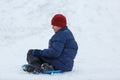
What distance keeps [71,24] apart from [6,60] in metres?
3.51

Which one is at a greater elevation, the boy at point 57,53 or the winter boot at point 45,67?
the boy at point 57,53

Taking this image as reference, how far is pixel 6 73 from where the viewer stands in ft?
29.6

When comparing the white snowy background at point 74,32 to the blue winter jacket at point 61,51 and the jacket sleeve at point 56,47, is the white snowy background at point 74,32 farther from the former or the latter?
the jacket sleeve at point 56,47

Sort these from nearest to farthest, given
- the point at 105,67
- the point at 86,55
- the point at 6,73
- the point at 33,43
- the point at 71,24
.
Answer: the point at 6,73 < the point at 105,67 < the point at 86,55 < the point at 33,43 < the point at 71,24

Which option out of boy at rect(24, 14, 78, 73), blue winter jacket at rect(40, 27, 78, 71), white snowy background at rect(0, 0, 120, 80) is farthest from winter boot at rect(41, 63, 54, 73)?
white snowy background at rect(0, 0, 120, 80)

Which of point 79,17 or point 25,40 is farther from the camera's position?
point 79,17

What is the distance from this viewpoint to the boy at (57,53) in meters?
9.12

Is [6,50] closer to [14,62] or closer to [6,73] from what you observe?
[14,62]

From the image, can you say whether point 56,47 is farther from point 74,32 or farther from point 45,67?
point 74,32

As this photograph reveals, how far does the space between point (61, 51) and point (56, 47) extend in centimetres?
17

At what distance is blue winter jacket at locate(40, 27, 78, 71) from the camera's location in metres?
9.12

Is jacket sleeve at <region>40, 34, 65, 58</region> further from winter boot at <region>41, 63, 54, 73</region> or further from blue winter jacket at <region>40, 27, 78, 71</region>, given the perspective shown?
winter boot at <region>41, 63, 54, 73</region>


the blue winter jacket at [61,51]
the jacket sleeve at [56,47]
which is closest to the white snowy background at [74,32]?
the blue winter jacket at [61,51]

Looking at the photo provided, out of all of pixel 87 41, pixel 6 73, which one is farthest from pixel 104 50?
pixel 6 73
